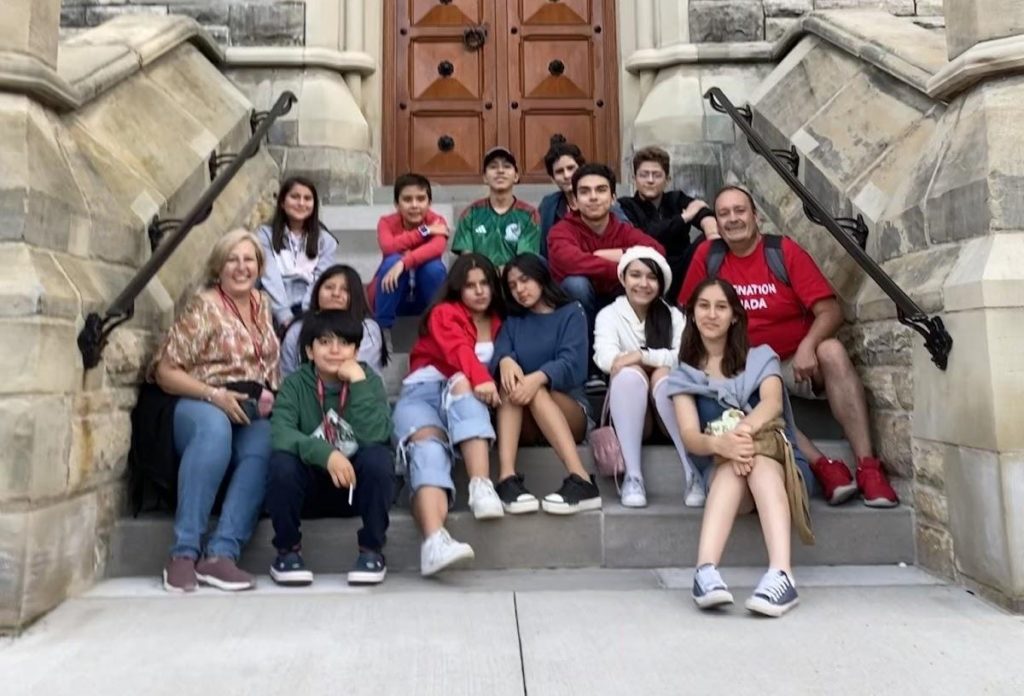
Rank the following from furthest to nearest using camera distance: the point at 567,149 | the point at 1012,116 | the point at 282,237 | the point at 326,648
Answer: the point at 567,149 < the point at 282,237 < the point at 1012,116 < the point at 326,648

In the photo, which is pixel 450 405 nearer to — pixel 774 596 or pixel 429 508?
pixel 429 508

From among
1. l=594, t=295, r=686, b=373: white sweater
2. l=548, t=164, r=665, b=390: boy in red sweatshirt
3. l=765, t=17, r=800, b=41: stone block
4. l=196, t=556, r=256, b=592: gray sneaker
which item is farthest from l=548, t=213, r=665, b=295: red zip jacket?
Answer: l=765, t=17, r=800, b=41: stone block

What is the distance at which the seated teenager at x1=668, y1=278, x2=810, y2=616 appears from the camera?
2.44 metres

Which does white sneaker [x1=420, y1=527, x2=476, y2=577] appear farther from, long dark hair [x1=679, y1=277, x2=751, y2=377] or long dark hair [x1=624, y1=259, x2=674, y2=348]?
long dark hair [x1=624, y1=259, x2=674, y2=348]

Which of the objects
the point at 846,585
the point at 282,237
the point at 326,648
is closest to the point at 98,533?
the point at 326,648

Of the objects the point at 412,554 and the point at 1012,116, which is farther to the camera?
the point at 412,554

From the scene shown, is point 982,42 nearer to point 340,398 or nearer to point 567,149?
point 567,149

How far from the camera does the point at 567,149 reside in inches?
177

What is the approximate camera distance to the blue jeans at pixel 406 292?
12.7 feet

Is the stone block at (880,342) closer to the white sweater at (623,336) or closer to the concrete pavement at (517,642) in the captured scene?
the white sweater at (623,336)

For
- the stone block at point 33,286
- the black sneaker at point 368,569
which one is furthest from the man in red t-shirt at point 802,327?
the stone block at point 33,286

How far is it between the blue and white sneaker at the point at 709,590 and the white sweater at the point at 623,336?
101cm

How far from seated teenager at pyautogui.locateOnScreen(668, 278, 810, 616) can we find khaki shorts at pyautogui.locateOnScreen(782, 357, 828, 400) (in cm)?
34

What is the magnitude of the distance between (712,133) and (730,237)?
2.08m
